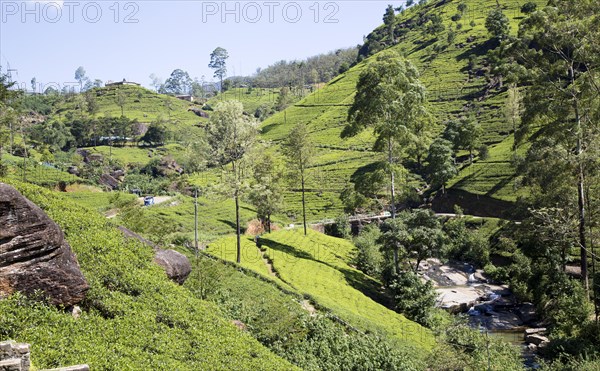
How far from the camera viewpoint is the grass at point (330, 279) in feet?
91.4

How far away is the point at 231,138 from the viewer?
114ft

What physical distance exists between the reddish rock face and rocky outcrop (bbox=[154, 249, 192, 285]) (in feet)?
20.3

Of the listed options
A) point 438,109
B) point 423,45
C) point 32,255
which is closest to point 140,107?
point 423,45

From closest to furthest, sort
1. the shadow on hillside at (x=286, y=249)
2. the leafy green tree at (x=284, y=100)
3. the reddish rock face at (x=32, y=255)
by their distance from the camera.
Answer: the reddish rock face at (x=32, y=255) → the shadow on hillside at (x=286, y=249) → the leafy green tree at (x=284, y=100)

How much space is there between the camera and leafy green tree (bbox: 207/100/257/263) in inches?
1359

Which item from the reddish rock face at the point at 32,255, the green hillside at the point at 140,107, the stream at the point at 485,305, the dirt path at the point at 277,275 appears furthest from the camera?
the green hillside at the point at 140,107

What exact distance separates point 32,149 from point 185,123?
56.4m

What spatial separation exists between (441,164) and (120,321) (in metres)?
66.3

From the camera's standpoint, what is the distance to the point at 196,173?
3612 inches

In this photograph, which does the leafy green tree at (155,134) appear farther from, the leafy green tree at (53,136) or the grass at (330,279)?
the grass at (330,279)

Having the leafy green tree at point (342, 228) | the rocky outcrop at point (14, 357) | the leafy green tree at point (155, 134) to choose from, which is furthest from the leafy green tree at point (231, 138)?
the leafy green tree at point (155, 134)

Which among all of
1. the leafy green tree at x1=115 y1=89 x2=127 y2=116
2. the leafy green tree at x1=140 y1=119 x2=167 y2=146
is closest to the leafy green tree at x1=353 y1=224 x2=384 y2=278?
the leafy green tree at x1=140 y1=119 x2=167 y2=146

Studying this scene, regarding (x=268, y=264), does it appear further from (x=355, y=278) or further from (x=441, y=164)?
(x=441, y=164)

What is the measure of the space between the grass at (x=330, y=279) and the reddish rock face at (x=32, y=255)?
16782mm
